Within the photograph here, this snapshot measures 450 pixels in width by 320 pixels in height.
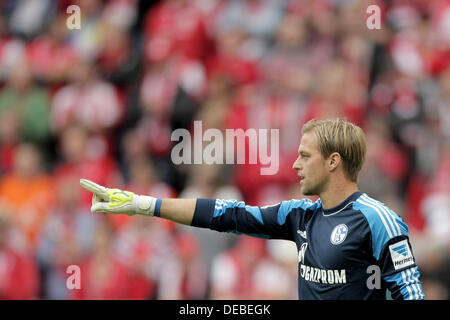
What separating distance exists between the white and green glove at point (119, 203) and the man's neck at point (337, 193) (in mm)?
913

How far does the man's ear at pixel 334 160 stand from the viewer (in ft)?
13.7

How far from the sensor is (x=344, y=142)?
4.13m

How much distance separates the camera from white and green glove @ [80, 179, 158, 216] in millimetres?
4285

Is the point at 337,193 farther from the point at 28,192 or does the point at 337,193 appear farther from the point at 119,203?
the point at 28,192

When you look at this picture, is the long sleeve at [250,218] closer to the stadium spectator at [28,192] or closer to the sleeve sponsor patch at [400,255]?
the sleeve sponsor patch at [400,255]

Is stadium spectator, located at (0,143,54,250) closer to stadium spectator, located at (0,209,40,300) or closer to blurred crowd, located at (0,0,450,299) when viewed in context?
blurred crowd, located at (0,0,450,299)

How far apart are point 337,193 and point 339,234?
0.25 m

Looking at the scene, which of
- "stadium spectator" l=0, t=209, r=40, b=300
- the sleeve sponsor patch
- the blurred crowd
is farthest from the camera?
"stadium spectator" l=0, t=209, r=40, b=300

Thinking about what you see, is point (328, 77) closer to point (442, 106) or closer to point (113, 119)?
point (442, 106)

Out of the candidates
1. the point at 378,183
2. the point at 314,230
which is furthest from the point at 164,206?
the point at 378,183

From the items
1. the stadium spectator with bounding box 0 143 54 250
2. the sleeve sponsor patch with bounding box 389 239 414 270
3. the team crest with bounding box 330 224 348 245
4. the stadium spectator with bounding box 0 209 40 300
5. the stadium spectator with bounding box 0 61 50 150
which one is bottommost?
the sleeve sponsor patch with bounding box 389 239 414 270

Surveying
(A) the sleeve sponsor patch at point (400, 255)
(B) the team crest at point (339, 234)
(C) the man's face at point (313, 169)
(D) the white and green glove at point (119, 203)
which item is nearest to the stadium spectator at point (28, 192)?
(D) the white and green glove at point (119, 203)

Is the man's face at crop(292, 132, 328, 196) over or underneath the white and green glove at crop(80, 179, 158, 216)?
→ over

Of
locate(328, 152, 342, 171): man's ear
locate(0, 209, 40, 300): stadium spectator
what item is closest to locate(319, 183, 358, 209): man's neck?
locate(328, 152, 342, 171): man's ear
